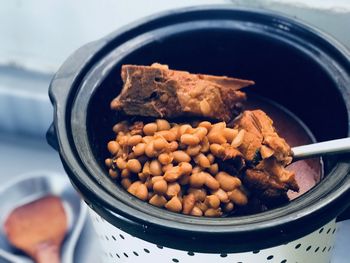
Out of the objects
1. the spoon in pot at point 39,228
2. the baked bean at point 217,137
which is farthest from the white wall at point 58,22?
the baked bean at point 217,137

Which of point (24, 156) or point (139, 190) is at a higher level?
point (139, 190)

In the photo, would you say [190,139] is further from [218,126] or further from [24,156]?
[24,156]

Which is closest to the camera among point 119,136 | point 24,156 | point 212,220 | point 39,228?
point 212,220

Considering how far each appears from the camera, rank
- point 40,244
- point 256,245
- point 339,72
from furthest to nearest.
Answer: point 40,244 < point 339,72 < point 256,245

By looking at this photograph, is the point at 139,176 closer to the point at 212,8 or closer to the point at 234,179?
the point at 234,179

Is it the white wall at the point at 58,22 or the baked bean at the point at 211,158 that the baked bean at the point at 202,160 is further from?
the white wall at the point at 58,22

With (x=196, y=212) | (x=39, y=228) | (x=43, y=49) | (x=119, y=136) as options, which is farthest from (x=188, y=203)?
(x=43, y=49)

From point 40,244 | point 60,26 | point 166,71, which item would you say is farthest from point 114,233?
point 60,26
